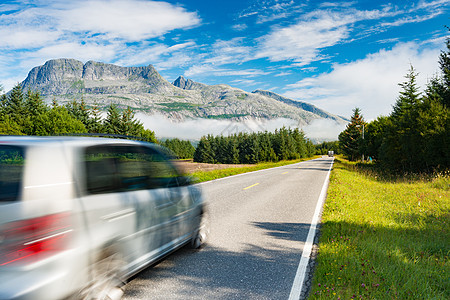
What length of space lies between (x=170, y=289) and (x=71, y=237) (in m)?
1.57

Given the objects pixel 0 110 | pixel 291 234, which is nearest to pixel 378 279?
pixel 291 234

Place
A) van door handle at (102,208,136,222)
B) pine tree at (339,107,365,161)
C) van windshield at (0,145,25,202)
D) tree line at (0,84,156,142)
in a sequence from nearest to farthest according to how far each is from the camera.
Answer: van windshield at (0,145,25,202) → van door handle at (102,208,136,222) → tree line at (0,84,156,142) → pine tree at (339,107,365,161)

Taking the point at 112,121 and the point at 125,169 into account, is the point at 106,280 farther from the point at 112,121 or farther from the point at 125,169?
the point at 112,121

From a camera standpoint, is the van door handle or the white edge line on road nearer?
the van door handle

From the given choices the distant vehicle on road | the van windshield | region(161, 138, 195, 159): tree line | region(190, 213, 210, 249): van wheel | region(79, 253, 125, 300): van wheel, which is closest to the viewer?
the distant vehicle on road

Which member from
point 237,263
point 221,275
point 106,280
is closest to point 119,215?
point 106,280

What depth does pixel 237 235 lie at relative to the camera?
5426 mm

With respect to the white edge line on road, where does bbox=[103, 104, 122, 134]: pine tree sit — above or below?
above

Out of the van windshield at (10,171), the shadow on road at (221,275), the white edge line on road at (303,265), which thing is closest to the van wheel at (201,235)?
the shadow on road at (221,275)

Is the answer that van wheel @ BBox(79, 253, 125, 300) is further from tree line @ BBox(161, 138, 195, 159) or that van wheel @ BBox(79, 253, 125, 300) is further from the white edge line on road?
tree line @ BBox(161, 138, 195, 159)

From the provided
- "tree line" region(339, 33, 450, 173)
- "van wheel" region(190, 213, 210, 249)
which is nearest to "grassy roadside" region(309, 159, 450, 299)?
"van wheel" region(190, 213, 210, 249)

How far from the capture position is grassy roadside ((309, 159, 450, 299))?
3.23 meters

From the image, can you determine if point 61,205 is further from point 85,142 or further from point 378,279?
point 378,279

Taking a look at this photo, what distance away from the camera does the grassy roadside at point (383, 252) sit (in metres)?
3.23
